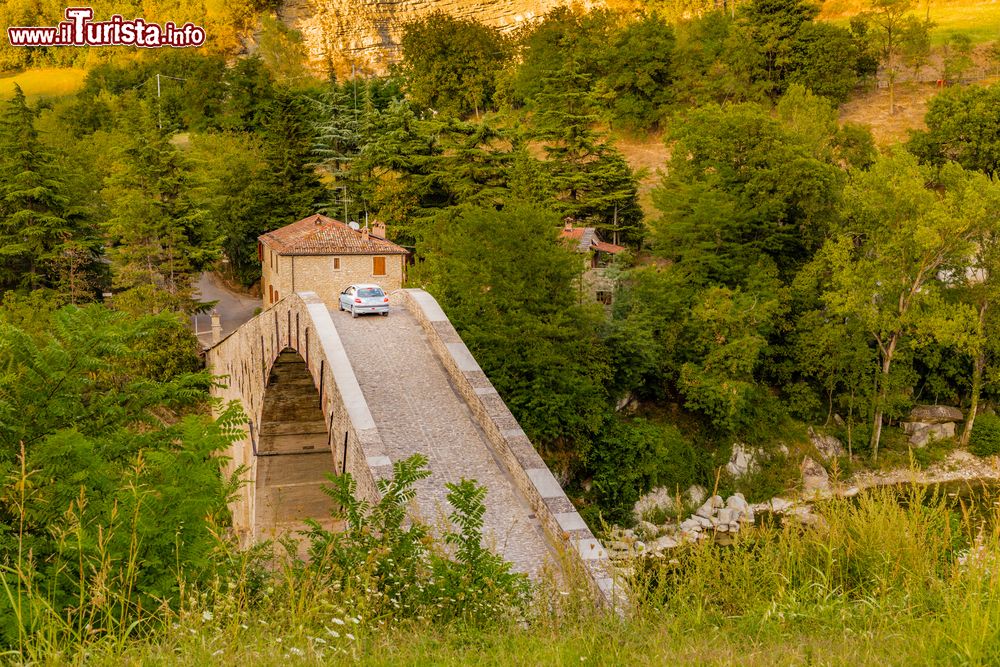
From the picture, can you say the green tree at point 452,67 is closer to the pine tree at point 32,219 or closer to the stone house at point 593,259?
the stone house at point 593,259

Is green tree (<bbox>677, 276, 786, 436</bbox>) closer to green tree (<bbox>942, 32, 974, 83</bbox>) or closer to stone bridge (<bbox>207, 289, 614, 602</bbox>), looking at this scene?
stone bridge (<bbox>207, 289, 614, 602</bbox>)

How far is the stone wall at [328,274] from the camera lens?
33312 mm

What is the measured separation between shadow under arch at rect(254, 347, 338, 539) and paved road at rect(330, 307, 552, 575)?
3202 millimetres

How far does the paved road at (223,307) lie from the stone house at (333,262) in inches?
197

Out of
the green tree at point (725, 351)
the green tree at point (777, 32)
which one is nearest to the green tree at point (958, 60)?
the green tree at point (777, 32)

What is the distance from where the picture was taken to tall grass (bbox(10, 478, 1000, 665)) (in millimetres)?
3871

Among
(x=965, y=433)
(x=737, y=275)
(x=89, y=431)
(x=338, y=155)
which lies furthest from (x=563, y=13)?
(x=89, y=431)

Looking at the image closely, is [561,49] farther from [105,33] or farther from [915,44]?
[105,33]

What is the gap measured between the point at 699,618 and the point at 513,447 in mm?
11370

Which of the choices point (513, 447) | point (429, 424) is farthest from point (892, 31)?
point (513, 447)

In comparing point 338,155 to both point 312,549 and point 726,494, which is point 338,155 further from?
point 312,549

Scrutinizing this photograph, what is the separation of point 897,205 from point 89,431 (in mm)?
27492

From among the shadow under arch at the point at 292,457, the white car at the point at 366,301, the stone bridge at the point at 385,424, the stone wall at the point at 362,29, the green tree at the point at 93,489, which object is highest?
the stone wall at the point at 362,29

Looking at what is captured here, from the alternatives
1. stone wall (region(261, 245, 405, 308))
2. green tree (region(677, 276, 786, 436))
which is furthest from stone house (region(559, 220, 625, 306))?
stone wall (region(261, 245, 405, 308))
